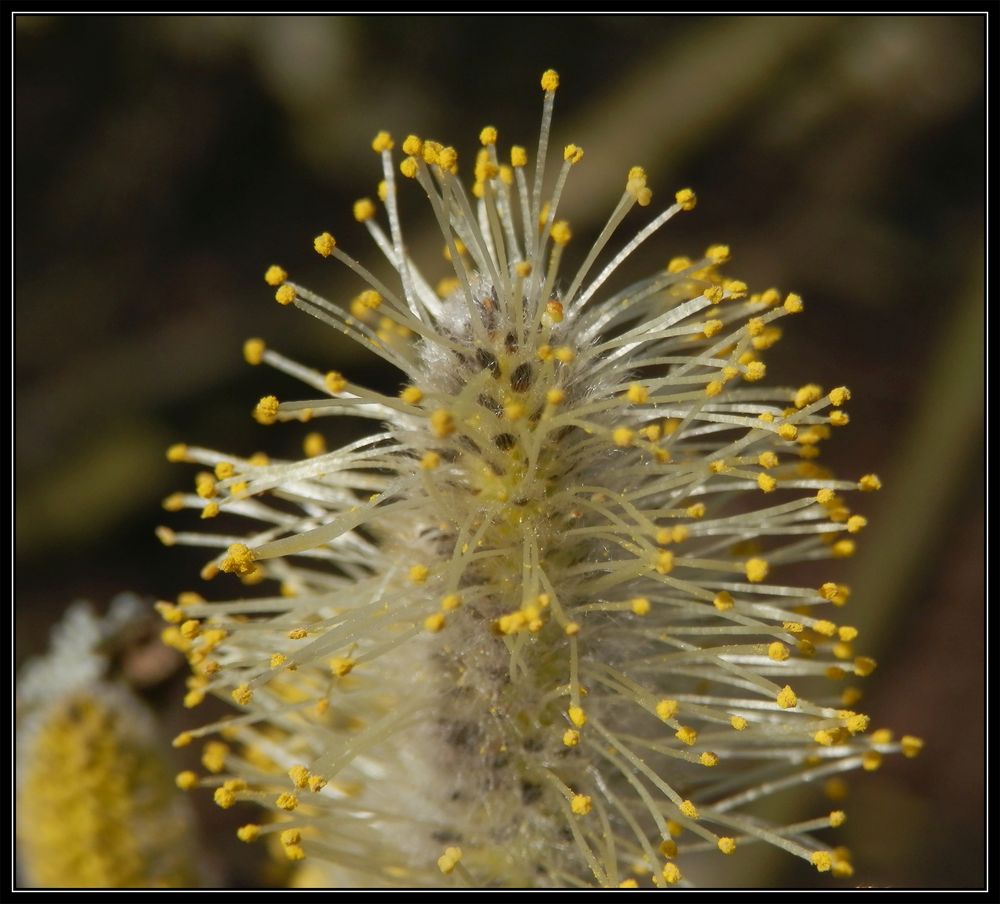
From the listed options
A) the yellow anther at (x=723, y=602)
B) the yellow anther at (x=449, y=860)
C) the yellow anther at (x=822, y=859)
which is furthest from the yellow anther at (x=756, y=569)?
the yellow anther at (x=449, y=860)

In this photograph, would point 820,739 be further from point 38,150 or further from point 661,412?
point 38,150

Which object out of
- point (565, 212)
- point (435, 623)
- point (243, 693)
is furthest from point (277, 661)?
point (565, 212)

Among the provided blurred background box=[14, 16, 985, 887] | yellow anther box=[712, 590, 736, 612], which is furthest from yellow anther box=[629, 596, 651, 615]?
blurred background box=[14, 16, 985, 887]

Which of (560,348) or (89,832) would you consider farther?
(89,832)

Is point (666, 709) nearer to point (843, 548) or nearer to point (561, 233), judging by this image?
point (843, 548)

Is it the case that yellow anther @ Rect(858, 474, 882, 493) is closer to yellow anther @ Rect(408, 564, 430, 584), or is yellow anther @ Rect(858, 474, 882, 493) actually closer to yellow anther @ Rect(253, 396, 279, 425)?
yellow anther @ Rect(408, 564, 430, 584)

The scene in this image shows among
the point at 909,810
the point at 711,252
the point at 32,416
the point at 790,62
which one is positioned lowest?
the point at 909,810

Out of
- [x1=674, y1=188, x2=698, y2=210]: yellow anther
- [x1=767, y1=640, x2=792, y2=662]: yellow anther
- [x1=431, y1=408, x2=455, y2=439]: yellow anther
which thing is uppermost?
[x1=674, y1=188, x2=698, y2=210]: yellow anther

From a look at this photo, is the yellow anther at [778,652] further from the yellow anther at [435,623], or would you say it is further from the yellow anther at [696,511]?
the yellow anther at [435,623]

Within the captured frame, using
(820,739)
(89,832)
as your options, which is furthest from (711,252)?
(89,832)
